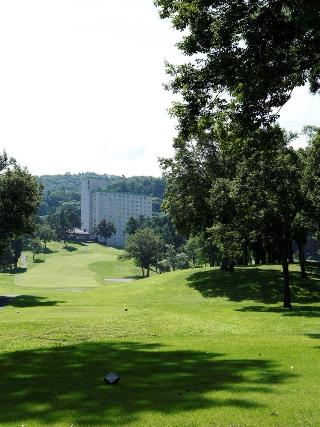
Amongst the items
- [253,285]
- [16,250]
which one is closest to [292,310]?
[253,285]

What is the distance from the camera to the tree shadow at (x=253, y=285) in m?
51.6

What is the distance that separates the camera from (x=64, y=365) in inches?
624

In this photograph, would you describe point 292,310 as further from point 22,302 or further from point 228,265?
point 22,302

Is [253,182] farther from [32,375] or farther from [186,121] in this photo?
[32,375]

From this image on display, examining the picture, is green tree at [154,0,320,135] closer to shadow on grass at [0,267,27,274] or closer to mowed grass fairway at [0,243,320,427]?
mowed grass fairway at [0,243,320,427]

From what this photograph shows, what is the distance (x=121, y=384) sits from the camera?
12.4 m

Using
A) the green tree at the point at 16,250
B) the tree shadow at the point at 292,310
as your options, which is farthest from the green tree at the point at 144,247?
the tree shadow at the point at 292,310

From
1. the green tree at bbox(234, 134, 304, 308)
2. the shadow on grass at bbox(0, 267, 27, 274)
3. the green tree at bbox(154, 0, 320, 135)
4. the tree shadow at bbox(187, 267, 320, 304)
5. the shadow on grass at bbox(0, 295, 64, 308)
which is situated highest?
the green tree at bbox(154, 0, 320, 135)

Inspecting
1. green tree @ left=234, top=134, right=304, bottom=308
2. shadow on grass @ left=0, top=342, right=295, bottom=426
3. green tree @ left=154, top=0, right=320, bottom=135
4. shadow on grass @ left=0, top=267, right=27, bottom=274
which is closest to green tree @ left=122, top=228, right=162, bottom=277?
shadow on grass @ left=0, top=267, right=27, bottom=274

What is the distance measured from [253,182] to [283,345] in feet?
70.6

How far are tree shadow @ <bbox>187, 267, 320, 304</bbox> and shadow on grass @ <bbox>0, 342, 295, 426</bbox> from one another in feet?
115

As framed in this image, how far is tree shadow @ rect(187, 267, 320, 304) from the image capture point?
169ft

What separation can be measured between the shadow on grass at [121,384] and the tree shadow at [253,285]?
3509 centimetres

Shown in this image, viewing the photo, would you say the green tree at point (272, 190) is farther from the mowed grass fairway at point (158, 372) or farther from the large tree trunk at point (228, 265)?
the large tree trunk at point (228, 265)
